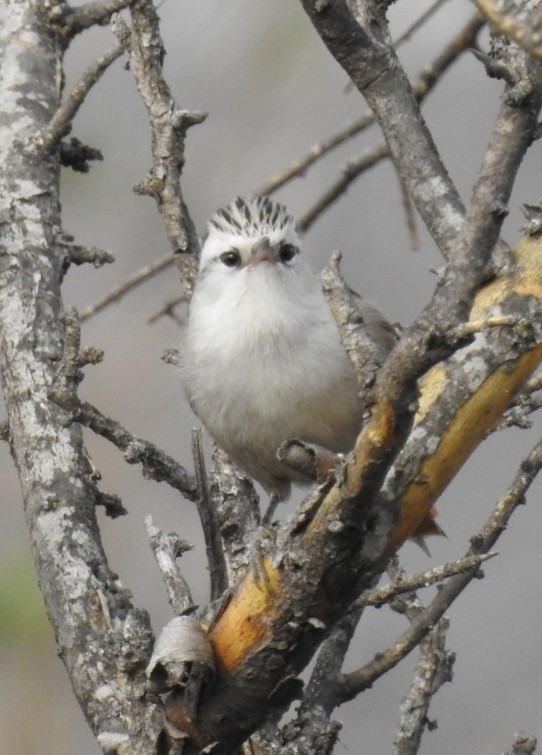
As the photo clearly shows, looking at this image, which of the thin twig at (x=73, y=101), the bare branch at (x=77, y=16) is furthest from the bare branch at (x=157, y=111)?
the bare branch at (x=77, y=16)

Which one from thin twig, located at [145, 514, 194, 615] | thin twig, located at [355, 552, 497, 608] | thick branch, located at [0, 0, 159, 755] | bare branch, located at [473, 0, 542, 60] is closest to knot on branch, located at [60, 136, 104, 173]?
thick branch, located at [0, 0, 159, 755]

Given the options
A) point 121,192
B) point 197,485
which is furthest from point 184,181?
point 197,485

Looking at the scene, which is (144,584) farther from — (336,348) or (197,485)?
(197,485)

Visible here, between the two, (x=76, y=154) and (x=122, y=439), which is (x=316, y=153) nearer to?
(x=76, y=154)

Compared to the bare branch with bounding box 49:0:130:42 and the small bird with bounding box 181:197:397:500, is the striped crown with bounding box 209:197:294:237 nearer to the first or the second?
the small bird with bounding box 181:197:397:500

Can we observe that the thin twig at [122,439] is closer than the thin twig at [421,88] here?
Yes

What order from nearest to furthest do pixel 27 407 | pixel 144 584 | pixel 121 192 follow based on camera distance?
pixel 27 407 → pixel 144 584 → pixel 121 192

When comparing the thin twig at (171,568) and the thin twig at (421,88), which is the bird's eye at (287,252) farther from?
the thin twig at (171,568)
